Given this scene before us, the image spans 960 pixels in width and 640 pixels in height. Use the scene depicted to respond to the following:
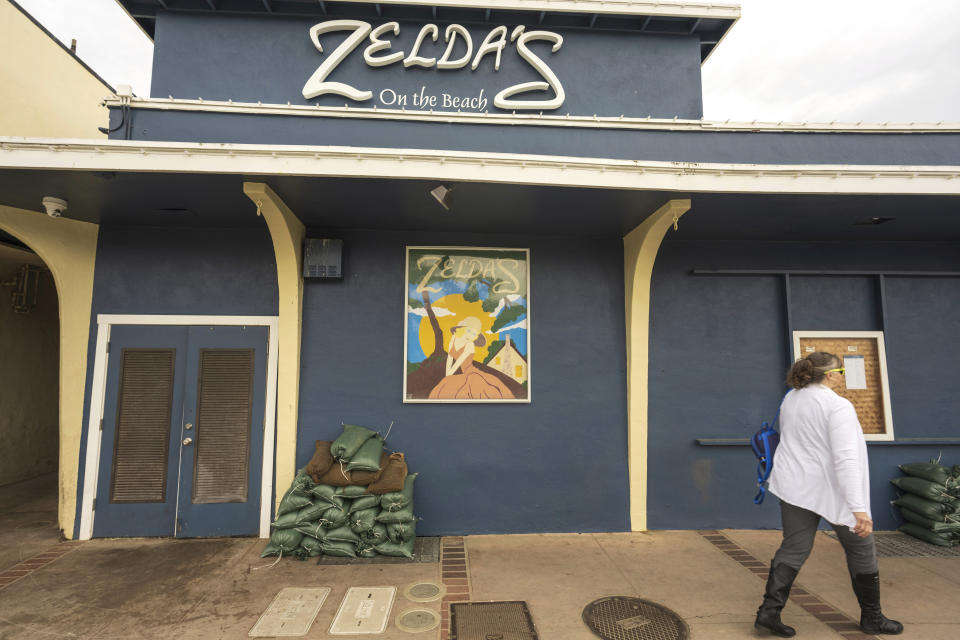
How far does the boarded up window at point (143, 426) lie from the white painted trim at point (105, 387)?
198mm

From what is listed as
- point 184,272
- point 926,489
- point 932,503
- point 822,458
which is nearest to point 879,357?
point 926,489

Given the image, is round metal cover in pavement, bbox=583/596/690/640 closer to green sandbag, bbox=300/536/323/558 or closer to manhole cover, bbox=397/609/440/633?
manhole cover, bbox=397/609/440/633

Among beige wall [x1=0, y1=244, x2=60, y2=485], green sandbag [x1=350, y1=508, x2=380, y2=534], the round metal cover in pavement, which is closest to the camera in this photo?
the round metal cover in pavement

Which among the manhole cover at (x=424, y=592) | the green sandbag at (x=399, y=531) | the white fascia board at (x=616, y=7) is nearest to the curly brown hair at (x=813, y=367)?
A: the manhole cover at (x=424, y=592)

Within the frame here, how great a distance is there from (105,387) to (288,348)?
79.9 inches

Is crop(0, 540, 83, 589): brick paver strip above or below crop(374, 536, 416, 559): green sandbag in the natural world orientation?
below

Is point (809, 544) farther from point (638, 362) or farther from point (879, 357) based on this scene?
point (879, 357)

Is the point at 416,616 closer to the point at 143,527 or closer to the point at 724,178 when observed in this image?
the point at 143,527

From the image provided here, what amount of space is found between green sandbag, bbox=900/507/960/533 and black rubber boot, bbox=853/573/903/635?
2.44 metres

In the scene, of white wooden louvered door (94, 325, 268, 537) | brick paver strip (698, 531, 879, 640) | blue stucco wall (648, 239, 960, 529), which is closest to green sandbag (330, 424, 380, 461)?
white wooden louvered door (94, 325, 268, 537)

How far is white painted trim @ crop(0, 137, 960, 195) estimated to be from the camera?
3863mm

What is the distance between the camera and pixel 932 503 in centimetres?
500

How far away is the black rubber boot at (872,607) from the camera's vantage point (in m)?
3.24

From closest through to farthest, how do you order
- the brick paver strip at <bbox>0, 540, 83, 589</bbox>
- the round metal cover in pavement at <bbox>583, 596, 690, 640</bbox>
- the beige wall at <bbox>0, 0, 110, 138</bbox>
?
1. the round metal cover in pavement at <bbox>583, 596, 690, 640</bbox>
2. the brick paver strip at <bbox>0, 540, 83, 589</bbox>
3. the beige wall at <bbox>0, 0, 110, 138</bbox>
